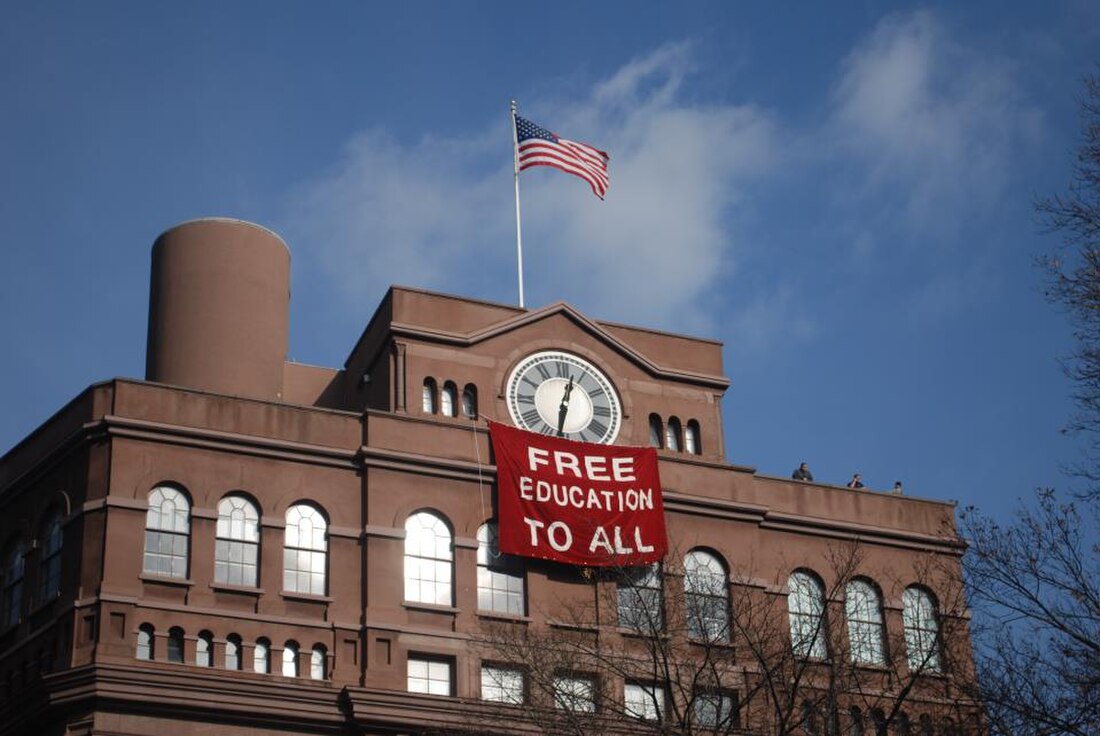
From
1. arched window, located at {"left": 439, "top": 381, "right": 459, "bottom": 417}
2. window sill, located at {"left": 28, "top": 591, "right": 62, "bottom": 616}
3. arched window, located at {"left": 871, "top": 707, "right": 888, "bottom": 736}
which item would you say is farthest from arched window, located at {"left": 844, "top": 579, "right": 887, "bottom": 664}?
window sill, located at {"left": 28, "top": 591, "right": 62, "bottom": 616}

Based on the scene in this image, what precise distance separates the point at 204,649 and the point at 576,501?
958 centimetres

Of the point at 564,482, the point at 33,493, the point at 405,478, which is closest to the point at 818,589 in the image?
the point at 564,482

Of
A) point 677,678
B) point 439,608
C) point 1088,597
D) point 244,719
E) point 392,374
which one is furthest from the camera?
point 392,374

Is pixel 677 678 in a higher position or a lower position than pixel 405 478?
lower

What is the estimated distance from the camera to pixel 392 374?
4912 centimetres

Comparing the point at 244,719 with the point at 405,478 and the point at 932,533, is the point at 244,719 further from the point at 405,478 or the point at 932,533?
the point at 932,533

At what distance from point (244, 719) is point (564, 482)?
386 inches

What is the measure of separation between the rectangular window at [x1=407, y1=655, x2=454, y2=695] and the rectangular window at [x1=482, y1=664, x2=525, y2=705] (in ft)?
2.54

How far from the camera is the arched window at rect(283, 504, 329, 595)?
150 ft

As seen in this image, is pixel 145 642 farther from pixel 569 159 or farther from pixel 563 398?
pixel 569 159

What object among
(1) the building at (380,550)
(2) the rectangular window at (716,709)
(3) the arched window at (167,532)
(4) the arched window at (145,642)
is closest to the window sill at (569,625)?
(1) the building at (380,550)

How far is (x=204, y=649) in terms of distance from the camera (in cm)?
4384

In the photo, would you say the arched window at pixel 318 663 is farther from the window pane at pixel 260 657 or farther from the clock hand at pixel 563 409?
the clock hand at pixel 563 409

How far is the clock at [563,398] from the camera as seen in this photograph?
1956 inches
